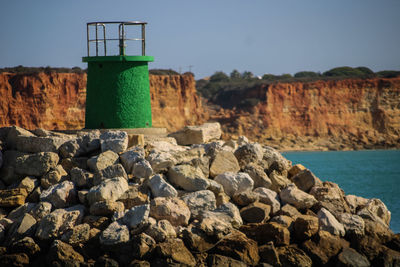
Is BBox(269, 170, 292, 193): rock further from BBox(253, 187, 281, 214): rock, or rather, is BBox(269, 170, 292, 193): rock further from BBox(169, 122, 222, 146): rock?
BBox(169, 122, 222, 146): rock

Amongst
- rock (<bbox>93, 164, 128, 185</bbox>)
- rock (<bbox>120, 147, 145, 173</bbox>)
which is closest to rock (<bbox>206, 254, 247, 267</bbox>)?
rock (<bbox>93, 164, 128, 185</bbox>)

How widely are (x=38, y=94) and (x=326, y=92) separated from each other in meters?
27.8

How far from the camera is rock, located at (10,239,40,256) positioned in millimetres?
7422

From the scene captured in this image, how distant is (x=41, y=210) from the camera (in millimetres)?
7898

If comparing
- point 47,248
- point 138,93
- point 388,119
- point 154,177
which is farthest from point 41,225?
point 388,119

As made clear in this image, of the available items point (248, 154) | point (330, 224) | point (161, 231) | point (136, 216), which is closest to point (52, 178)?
point (136, 216)

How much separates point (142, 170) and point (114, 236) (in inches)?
54.4

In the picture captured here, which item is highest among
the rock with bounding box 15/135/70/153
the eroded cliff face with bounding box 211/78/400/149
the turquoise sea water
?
the rock with bounding box 15/135/70/153

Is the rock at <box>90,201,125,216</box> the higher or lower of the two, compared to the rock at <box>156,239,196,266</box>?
higher

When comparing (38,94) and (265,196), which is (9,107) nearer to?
(38,94)

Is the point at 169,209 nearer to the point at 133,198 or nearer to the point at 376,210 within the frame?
the point at 133,198

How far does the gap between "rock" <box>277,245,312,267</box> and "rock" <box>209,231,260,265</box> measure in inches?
12.6

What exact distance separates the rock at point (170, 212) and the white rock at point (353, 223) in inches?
86.2

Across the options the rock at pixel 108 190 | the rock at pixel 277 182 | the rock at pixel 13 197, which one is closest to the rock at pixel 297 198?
the rock at pixel 277 182
